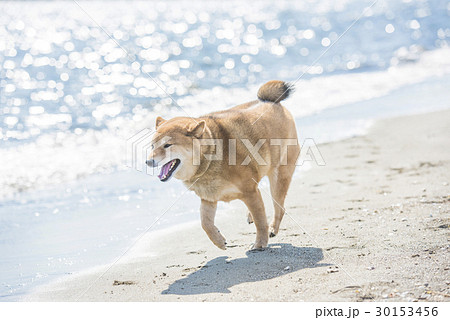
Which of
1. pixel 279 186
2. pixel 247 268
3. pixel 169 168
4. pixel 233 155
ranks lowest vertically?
pixel 247 268

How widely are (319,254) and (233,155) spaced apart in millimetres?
1254

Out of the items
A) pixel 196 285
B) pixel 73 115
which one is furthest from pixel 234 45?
pixel 196 285

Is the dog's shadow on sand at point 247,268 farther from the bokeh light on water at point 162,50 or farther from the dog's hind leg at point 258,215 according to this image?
the bokeh light on water at point 162,50

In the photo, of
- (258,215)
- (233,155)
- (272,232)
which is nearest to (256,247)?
(258,215)

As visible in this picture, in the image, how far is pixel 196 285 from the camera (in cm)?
499

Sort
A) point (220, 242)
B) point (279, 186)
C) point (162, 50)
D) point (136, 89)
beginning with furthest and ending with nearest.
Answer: point (162, 50) → point (136, 89) → point (279, 186) → point (220, 242)

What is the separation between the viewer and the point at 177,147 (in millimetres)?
5301

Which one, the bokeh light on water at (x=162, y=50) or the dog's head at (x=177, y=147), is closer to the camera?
the dog's head at (x=177, y=147)

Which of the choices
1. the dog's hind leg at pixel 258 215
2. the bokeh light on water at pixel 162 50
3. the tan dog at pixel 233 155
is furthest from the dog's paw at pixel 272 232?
the bokeh light on water at pixel 162 50

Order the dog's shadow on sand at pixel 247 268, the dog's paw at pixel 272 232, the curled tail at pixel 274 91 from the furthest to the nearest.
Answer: the curled tail at pixel 274 91 → the dog's paw at pixel 272 232 → the dog's shadow on sand at pixel 247 268

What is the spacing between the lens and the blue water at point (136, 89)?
7043 millimetres

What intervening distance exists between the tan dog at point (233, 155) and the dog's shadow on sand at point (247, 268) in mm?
219

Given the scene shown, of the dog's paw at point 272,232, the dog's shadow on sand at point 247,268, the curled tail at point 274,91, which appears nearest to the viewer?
the dog's shadow on sand at point 247,268

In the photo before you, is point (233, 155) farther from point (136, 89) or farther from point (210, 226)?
Answer: point (136, 89)
